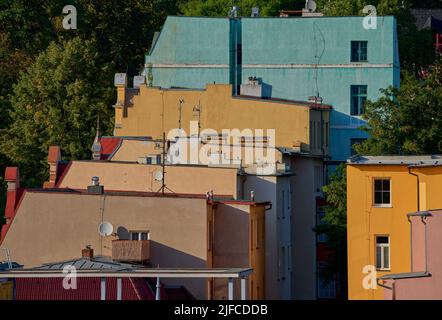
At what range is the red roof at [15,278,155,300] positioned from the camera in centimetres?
4912

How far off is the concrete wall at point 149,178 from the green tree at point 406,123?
5788 millimetres

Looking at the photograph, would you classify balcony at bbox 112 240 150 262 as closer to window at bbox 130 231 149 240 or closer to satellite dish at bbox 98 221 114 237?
satellite dish at bbox 98 221 114 237

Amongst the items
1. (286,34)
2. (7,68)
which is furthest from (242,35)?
(7,68)

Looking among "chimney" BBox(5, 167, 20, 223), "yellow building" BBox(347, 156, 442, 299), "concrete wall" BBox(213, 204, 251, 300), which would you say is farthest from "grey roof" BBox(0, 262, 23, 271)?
"yellow building" BBox(347, 156, 442, 299)

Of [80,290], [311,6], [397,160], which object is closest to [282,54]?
[311,6]

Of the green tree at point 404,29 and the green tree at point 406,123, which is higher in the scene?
the green tree at point 404,29

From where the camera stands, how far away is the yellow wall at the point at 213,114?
74.6 meters

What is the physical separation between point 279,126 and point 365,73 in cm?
756

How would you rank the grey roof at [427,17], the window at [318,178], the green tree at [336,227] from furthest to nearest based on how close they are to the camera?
the grey roof at [427,17] → the window at [318,178] → the green tree at [336,227]

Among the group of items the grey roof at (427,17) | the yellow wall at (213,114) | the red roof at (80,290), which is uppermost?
the grey roof at (427,17)

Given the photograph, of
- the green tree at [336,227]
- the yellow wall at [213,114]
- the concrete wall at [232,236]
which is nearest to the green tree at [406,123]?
the green tree at [336,227]

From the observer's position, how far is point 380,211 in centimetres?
5791

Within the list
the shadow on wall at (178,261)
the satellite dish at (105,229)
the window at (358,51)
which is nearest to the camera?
the satellite dish at (105,229)

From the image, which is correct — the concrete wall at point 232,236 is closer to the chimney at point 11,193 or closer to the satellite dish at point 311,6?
the chimney at point 11,193
